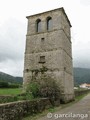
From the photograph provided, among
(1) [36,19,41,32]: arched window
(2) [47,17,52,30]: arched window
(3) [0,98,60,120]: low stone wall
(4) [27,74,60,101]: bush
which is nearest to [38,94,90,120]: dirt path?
(3) [0,98,60,120]: low stone wall

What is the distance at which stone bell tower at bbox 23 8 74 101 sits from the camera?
18.8 m

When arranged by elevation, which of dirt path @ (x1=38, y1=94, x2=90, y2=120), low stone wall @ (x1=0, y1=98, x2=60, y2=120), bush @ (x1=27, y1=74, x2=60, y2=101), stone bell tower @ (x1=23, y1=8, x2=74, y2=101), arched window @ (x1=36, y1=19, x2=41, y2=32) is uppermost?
arched window @ (x1=36, y1=19, x2=41, y2=32)

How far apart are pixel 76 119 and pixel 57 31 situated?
12539 mm

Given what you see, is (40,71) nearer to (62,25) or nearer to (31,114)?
(62,25)

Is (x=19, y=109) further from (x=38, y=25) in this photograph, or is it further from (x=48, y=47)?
(x=38, y=25)

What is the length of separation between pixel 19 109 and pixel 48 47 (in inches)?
451

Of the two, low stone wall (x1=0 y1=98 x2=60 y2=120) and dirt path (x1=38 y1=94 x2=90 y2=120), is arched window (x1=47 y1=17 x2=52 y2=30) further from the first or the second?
dirt path (x1=38 y1=94 x2=90 y2=120)

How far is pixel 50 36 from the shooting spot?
66.3 feet

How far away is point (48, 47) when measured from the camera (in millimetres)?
19859

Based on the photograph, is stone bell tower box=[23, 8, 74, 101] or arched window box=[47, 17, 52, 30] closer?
stone bell tower box=[23, 8, 74, 101]

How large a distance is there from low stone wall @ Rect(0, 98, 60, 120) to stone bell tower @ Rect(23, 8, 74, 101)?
6692 mm

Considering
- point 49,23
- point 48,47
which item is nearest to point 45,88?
point 48,47

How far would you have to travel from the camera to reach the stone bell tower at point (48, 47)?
18805 mm

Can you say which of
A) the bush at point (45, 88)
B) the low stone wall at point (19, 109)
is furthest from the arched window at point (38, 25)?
the low stone wall at point (19, 109)
